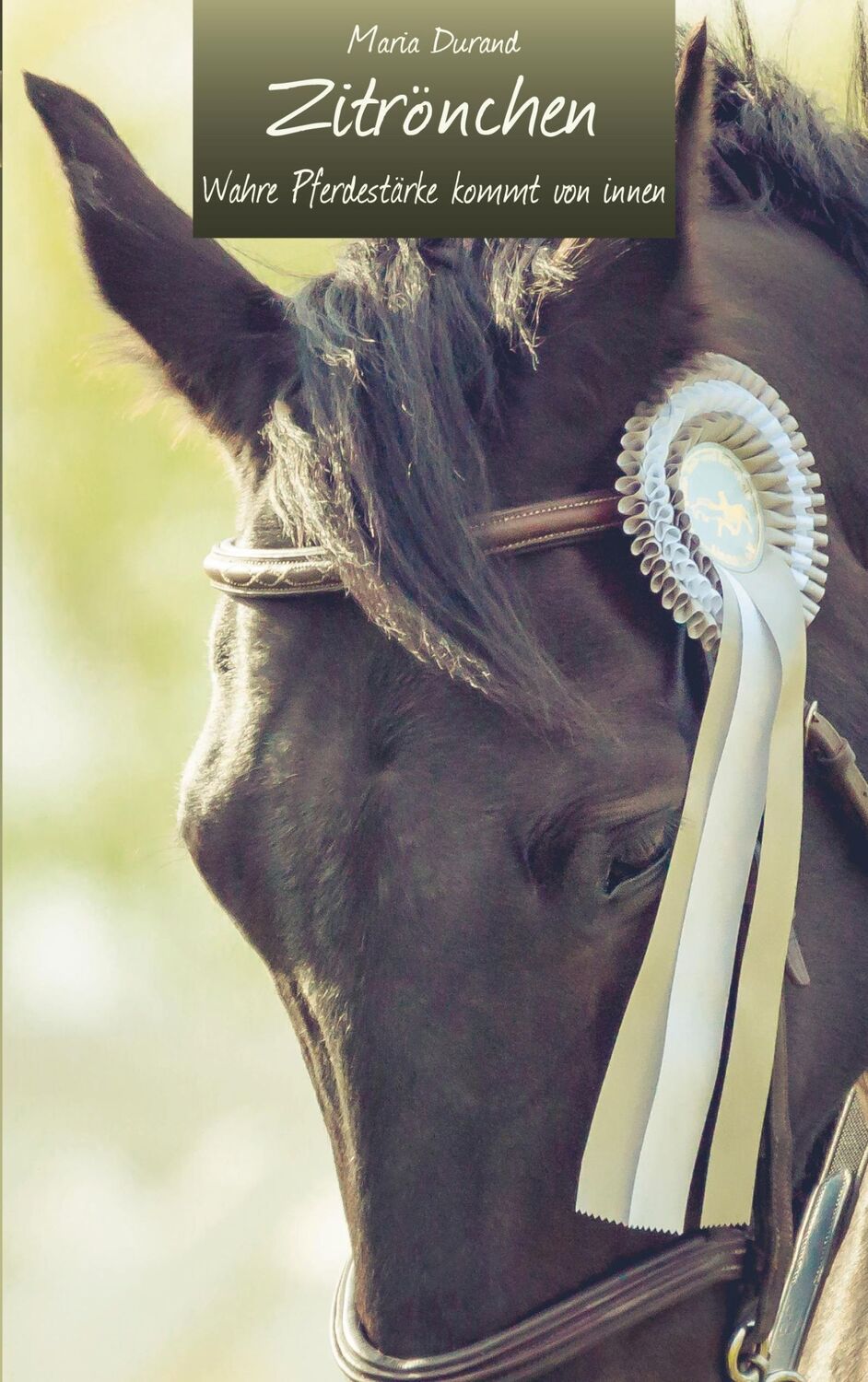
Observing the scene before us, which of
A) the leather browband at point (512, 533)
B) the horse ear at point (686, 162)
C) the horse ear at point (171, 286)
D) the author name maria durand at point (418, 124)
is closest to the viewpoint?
the horse ear at point (686, 162)

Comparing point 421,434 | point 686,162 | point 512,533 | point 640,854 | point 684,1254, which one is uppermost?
point 686,162

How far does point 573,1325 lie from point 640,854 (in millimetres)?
462

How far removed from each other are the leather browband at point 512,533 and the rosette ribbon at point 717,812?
0.04 meters

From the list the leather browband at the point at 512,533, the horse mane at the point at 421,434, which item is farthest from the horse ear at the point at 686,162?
the leather browband at the point at 512,533

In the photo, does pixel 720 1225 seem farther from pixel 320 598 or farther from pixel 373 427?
pixel 373 427

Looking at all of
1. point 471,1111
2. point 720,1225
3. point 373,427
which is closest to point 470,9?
point 373,427

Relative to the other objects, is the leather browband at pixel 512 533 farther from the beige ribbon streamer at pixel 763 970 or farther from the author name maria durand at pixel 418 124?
the author name maria durand at pixel 418 124

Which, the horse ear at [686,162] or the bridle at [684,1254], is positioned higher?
the horse ear at [686,162]

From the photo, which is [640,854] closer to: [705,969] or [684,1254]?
[705,969]

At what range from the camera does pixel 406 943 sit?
4.46ft

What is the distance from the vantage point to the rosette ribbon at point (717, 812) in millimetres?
1388

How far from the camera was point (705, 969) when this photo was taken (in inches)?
55.8

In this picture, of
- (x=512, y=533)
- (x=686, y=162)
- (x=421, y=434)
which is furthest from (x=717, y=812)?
(x=686, y=162)

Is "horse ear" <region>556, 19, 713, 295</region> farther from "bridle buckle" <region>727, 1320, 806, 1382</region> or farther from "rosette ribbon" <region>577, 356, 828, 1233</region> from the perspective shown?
"bridle buckle" <region>727, 1320, 806, 1382</region>
